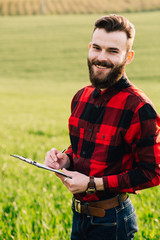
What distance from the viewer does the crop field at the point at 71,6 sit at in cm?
7369

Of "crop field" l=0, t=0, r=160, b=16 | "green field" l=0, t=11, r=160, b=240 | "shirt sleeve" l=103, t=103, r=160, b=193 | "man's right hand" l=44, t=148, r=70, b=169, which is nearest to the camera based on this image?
"shirt sleeve" l=103, t=103, r=160, b=193

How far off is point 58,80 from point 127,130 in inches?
1172

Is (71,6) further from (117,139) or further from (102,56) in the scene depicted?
(117,139)

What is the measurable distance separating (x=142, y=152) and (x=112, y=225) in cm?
65

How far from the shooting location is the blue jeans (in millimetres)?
2508

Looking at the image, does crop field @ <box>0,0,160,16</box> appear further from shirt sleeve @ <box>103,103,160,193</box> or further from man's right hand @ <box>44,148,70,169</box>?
shirt sleeve @ <box>103,103,160,193</box>

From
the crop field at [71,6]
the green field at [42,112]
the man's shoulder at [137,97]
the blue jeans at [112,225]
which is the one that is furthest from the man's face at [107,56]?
the crop field at [71,6]

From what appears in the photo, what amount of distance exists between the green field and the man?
4.26ft

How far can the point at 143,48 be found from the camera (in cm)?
4178

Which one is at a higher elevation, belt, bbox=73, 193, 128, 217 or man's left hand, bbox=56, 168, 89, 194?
man's left hand, bbox=56, 168, 89, 194

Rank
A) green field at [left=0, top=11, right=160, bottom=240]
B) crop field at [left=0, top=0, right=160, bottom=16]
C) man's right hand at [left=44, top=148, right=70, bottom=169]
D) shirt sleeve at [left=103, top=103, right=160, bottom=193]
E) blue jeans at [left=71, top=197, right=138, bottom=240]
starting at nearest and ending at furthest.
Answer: shirt sleeve at [left=103, top=103, right=160, bottom=193]
blue jeans at [left=71, top=197, right=138, bottom=240]
man's right hand at [left=44, top=148, right=70, bottom=169]
green field at [left=0, top=11, right=160, bottom=240]
crop field at [left=0, top=0, right=160, bottom=16]

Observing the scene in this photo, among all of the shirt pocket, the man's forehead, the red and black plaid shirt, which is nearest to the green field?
the red and black plaid shirt

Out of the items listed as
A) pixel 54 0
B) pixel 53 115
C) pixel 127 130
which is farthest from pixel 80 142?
pixel 54 0

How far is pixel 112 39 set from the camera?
231 centimetres
